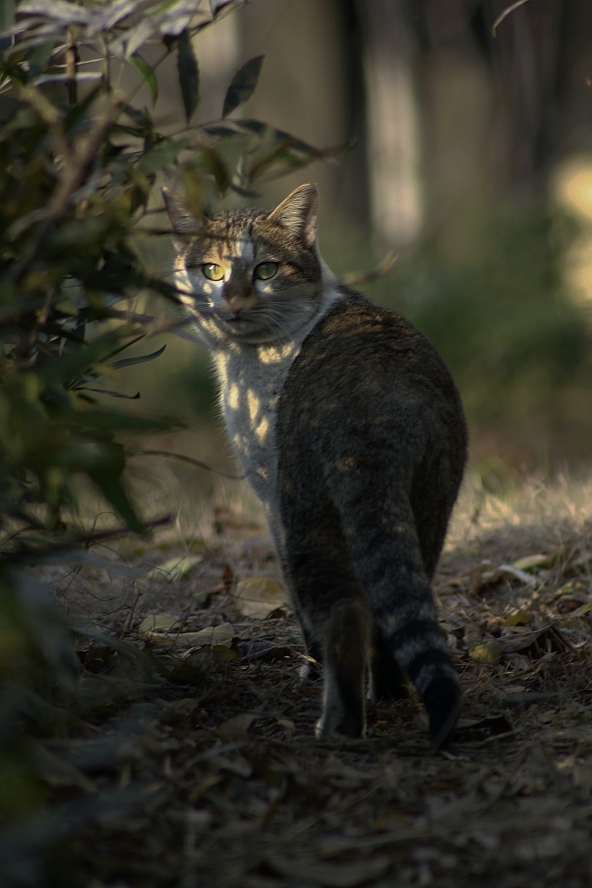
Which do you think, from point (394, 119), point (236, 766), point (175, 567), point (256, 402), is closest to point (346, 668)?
point (236, 766)

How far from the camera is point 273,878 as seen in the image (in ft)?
4.31

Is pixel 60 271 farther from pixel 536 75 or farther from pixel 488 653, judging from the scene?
pixel 536 75

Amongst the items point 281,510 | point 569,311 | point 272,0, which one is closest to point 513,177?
point 569,311

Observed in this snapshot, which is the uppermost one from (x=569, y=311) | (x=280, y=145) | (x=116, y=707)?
(x=280, y=145)

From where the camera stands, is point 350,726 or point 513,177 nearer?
point 350,726

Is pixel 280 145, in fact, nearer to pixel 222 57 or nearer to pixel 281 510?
pixel 281 510

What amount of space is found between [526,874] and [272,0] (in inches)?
433

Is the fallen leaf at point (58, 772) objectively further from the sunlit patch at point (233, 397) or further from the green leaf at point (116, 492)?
the sunlit patch at point (233, 397)

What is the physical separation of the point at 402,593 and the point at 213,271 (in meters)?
1.57

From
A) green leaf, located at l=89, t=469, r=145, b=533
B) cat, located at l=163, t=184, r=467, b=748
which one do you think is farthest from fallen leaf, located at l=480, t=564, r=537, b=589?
green leaf, located at l=89, t=469, r=145, b=533

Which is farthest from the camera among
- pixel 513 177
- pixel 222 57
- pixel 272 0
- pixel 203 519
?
pixel 272 0

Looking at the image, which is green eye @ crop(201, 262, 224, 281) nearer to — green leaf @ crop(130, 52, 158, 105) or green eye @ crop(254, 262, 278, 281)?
green eye @ crop(254, 262, 278, 281)

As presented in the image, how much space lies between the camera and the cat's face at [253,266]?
288cm

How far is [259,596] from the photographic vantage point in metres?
3.07
